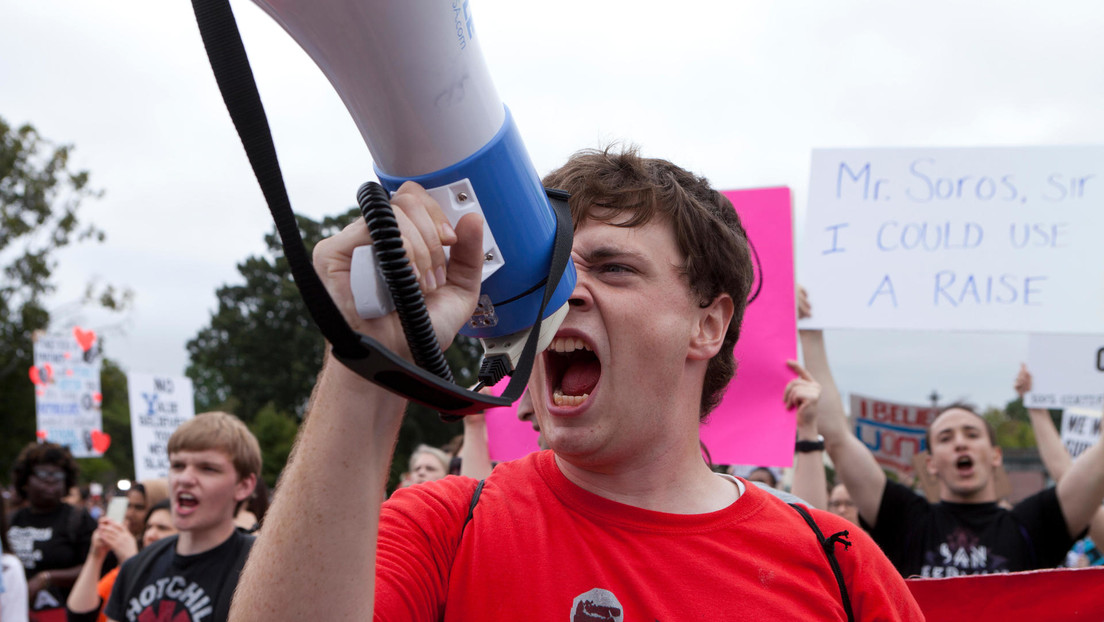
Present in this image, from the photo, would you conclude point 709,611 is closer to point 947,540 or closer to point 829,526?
point 829,526

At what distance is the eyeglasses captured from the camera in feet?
20.7

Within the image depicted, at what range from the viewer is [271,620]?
1050mm

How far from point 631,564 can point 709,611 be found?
0.15 metres

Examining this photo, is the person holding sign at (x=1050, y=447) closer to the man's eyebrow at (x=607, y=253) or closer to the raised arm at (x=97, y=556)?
the man's eyebrow at (x=607, y=253)

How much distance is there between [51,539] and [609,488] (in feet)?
19.3

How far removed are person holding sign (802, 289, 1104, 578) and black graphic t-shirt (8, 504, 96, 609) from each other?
515 cm

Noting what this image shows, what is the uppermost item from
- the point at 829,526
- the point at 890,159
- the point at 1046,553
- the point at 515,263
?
the point at 890,159

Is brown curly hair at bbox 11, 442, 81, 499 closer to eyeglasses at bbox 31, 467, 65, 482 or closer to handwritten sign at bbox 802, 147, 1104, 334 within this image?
eyeglasses at bbox 31, 467, 65, 482

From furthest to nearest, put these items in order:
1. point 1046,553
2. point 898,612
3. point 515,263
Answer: point 1046,553 < point 898,612 < point 515,263

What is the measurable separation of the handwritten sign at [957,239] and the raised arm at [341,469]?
11.2 feet

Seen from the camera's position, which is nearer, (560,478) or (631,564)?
(631,564)

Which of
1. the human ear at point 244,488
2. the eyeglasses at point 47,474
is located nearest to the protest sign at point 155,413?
the eyeglasses at point 47,474

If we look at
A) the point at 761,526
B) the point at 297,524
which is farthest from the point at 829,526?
→ the point at 297,524

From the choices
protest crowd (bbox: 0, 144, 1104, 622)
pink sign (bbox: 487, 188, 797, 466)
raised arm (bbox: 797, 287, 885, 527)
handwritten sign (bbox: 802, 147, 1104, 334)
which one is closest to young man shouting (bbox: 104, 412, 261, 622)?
pink sign (bbox: 487, 188, 797, 466)
